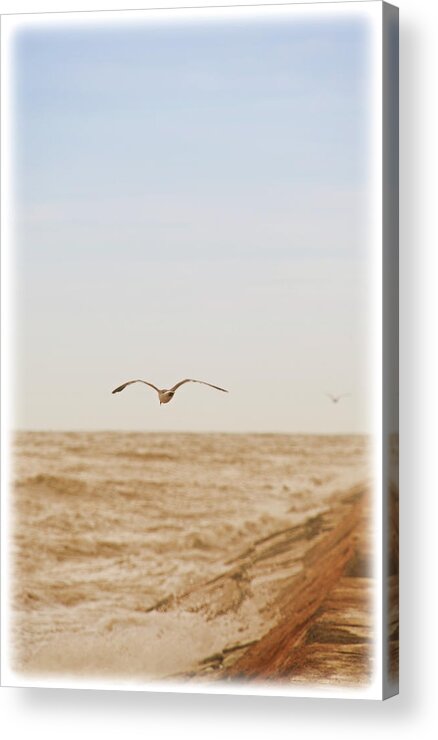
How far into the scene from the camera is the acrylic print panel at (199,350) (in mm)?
4516

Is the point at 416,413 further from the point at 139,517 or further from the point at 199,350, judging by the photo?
the point at 139,517

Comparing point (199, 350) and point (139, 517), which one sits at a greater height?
point (199, 350)

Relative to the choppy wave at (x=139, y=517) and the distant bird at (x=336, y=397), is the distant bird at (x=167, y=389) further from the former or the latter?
the distant bird at (x=336, y=397)

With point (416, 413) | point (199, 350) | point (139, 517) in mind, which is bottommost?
point (139, 517)

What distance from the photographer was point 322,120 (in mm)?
4535

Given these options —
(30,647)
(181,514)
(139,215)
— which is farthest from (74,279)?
(30,647)

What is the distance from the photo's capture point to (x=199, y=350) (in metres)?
4.64

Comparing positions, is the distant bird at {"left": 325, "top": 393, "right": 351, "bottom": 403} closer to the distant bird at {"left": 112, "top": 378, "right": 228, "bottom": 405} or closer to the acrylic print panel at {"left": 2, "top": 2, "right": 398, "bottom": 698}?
the acrylic print panel at {"left": 2, "top": 2, "right": 398, "bottom": 698}

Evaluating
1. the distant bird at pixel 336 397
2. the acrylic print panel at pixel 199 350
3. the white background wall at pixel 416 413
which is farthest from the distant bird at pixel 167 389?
the white background wall at pixel 416 413

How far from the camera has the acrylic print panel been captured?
14.8ft

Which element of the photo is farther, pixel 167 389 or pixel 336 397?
pixel 167 389

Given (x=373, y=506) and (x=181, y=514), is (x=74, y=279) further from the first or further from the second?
(x=373, y=506)

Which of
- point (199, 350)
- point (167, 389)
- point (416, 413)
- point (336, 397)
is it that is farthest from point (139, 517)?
point (416, 413)

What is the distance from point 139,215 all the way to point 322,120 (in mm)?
534
